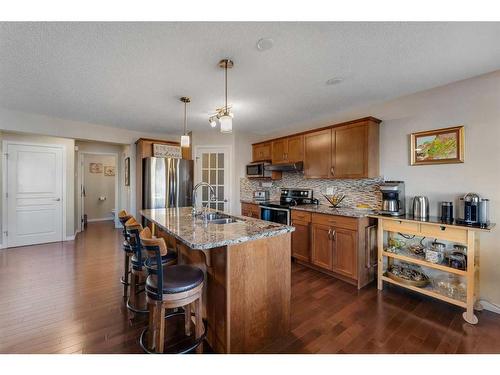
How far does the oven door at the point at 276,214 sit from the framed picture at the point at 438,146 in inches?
69.9

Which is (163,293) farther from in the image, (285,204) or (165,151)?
(165,151)

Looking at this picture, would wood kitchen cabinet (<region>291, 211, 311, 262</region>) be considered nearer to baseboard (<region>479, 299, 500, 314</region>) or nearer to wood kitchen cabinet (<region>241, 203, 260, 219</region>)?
wood kitchen cabinet (<region>241, 203, 260, 219</region>)

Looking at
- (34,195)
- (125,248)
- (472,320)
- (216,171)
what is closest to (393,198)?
(472,320)

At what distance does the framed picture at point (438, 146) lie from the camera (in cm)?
227

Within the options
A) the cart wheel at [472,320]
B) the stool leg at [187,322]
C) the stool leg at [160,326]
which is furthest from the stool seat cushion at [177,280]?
the cart wheel at [472,320]

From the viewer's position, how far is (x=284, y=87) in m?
2.52

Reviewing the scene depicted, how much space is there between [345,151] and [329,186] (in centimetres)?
74

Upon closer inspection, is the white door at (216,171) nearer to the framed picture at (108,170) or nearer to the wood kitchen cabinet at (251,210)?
the wood kitchen cabinet at (251,210)

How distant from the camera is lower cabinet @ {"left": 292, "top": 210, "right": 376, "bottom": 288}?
2.56m

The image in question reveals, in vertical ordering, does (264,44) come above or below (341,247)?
above

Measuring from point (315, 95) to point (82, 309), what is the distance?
3.44 m

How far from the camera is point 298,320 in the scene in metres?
1.91

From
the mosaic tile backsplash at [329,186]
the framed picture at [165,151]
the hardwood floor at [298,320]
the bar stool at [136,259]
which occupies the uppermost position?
the framed picture at [165,151]

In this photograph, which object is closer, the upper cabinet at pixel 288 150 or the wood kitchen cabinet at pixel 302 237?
the wood kitchen cabinet at pixel 302 237
